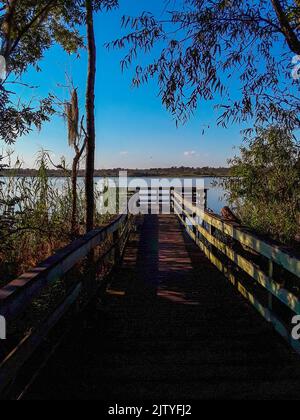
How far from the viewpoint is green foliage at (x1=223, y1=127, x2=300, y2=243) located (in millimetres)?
13391

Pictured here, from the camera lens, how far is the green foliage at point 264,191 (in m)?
13.4

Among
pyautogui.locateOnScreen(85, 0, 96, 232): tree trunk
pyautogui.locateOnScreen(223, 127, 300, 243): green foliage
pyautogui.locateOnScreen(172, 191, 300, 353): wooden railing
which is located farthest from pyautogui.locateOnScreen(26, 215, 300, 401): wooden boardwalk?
pyautogui.locateOnScreen(223, 127, 300, 243): green foliage

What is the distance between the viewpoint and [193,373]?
3857 mm

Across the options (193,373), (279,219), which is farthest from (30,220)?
(279,219)

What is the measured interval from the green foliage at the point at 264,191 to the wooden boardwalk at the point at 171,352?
650cm

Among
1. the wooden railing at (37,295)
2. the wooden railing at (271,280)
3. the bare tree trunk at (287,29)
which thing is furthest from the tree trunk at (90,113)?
the wooden railing at (37,295)

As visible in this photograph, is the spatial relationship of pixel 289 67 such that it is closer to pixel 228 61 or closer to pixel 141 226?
pixel 228 61

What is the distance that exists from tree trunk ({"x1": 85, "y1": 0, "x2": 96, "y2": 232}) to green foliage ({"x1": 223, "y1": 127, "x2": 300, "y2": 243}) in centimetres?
457

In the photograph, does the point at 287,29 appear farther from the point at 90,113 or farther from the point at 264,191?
the point at 264,191

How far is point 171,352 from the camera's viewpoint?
4.37m

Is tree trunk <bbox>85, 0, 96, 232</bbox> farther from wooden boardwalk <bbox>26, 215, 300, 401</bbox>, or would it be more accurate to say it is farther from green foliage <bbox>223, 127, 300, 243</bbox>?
green foliage <bbox>223, 127, 300, 243</bbox>

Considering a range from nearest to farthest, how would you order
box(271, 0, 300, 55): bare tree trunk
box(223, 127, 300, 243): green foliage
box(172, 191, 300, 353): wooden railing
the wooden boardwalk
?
the wooden boardwalk, box(172, 191, 300, 353): wooden railing, box(271, 0, 300, 55): bare tree trunk, box(223, 127, 300, 243): green foliage

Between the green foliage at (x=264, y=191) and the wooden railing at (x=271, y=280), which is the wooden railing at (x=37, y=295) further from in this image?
the green foliage at (x=264, y=191)

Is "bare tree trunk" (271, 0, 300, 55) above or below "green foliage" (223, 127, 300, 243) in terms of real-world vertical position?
above
